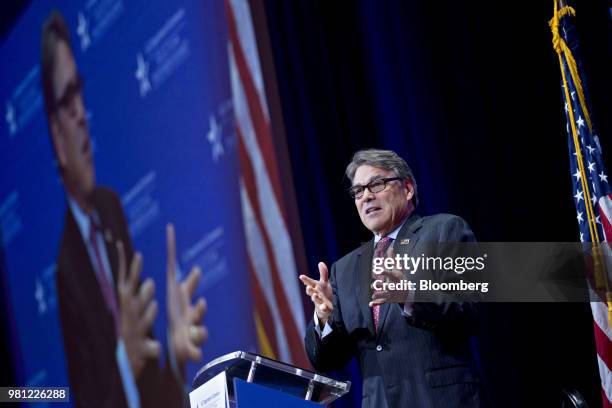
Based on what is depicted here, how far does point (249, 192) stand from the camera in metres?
4.89

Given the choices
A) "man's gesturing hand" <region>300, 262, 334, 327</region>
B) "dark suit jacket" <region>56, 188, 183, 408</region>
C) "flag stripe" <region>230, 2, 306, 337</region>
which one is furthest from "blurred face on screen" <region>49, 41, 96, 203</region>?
"man's gesturing hand" <region>300, 262, 334, 327</region>

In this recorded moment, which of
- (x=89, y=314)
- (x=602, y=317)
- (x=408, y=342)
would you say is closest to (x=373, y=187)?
(x=408, y=342)

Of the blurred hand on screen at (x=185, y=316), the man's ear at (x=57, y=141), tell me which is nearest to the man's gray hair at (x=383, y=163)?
the blurred hand on screen at (x=185, y=316)

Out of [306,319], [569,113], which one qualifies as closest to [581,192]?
[569,113]

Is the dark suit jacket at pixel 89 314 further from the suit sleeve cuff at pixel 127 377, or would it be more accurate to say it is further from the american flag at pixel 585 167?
the american flag at pixel 585 167

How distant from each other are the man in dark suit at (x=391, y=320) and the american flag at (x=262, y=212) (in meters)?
1.39

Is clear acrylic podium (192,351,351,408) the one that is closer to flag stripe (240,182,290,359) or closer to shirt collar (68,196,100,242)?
flag stripe (240,182,290,359)

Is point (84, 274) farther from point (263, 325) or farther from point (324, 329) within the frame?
point (324, 329)

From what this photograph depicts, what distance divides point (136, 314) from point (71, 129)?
1314 mm

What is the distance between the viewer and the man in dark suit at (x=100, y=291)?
504 centimetres

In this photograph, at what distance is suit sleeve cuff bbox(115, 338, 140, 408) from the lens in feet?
16.9

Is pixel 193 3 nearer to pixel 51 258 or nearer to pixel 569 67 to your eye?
pixel 51 258

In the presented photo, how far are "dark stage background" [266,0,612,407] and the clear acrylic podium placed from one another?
159cm

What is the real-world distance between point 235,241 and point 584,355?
6.22ft
